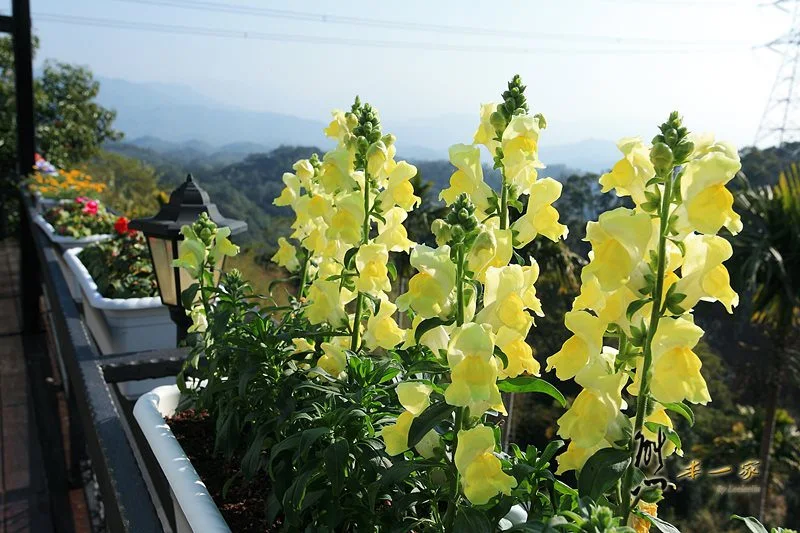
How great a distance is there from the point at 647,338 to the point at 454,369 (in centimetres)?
20

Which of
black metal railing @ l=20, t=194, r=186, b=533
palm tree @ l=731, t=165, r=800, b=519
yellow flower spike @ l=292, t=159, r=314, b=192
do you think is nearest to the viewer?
black metal railing @ l=20, t=194, r=186, b=533

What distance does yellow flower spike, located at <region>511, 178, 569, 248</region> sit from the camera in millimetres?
923

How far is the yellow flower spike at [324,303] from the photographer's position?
111 centimetres

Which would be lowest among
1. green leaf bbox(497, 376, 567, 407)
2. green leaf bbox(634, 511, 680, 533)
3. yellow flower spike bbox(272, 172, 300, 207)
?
green leaf bbox(634, 511, 680, 533)

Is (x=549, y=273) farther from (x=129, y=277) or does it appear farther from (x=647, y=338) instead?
(x=647, y=338)

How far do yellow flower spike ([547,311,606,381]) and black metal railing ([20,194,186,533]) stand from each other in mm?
579

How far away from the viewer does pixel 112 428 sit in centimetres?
119

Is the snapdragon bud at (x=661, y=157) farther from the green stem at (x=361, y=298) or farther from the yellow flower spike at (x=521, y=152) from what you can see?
the green stem at (x=361, y=298)

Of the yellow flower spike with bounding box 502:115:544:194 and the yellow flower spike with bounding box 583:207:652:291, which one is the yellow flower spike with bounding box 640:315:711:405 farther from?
the yellow flower spike with bounding box 502:115:544:194

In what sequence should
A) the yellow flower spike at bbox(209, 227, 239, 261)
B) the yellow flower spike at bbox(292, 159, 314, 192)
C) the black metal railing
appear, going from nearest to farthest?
the black metal railing < the yellow flower spike at bbox(292, 159, 314, 192) < the yellow flower spike at bbox(209, 227, 239, 261)

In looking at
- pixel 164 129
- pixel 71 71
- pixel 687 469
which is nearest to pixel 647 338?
pixel 687 469

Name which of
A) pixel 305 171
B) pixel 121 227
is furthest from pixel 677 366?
pixel 121 227

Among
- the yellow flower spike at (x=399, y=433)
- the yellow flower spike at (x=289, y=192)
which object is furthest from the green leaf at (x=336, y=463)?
the yellow flower spike at (x=289, y=192)

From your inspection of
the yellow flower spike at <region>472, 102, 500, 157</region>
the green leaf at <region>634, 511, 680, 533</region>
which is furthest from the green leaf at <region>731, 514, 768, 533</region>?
the yellow flower spike at <region>472, 102, 500, 157</region>
